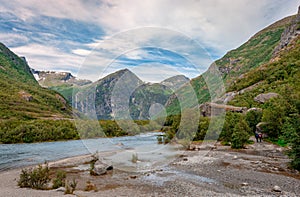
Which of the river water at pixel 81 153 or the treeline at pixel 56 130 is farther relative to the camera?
the treeline at pixel 56 130

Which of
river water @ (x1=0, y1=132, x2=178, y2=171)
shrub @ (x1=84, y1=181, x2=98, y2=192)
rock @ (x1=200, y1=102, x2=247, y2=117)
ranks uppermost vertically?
rock @ (x1=200, y1=102, x2=247, y2=117)

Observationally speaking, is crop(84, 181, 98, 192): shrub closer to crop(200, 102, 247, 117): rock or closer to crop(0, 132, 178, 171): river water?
crop(0, 132, 178, 171): river water

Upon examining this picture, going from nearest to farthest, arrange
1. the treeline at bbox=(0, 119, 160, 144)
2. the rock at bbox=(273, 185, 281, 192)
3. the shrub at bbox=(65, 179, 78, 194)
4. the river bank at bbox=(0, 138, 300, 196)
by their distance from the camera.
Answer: the shrub at bbox=(65, 179, 78, 194) < the rock at bbox=(273, 185, 281, 192) < the river bank at bbox=(0, 138, 300, 196) < the treeline at bbox=(0, 119, 160, 144)

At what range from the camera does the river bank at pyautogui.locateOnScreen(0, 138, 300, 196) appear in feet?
55.8

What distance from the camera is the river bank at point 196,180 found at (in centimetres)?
1700

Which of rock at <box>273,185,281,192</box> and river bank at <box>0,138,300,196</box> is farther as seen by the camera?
river bank at <box>0,138,300,196</box>

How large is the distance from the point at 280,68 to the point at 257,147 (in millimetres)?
78329

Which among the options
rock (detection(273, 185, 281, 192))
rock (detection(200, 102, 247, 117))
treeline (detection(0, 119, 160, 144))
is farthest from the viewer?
treeline (detection(0, 119, 160, 144))

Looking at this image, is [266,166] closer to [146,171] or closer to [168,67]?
[146,171]

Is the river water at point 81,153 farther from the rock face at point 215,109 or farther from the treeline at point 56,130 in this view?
the treeline at point 56,130

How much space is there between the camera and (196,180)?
2083 centimetres

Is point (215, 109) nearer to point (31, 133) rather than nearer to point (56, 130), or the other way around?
point (56, 130)

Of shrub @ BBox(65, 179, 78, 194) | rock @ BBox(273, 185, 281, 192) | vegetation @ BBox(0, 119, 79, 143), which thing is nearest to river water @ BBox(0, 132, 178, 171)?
shrub @ BBox(65, 179, 78, 194)

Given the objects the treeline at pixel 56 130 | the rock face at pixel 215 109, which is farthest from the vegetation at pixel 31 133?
the rock face at pixel 215 109
